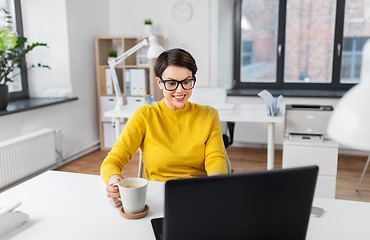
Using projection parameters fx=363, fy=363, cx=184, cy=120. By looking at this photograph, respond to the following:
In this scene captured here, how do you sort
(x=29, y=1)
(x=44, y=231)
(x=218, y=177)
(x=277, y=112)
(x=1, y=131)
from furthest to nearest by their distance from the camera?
1. (x=29, y=1)
2. (x=1, y=131)
3. (x=277, y=112)
4. (x=44, y=231)
5. (x=218, y=177)

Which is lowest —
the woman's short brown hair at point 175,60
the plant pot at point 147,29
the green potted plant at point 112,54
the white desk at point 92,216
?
the white desk at point 92,216

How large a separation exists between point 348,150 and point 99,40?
3.27 metres

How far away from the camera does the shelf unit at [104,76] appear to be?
4.39m

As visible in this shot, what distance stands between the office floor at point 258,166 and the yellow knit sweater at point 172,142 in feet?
6.51

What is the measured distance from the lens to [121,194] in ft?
3.92

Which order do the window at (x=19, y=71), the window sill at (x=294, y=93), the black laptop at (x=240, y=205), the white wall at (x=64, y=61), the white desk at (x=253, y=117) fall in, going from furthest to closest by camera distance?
the window sill at (x=294, y=93) → the white wall at (x=64, y=61) → the window at (x=19, y=71) → the white desk at (x=253, y=117) → the black laptop at (x=240, y=205)

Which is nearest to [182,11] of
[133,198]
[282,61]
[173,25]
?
[173,25]

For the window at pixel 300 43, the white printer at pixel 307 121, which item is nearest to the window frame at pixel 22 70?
the window at pixel 300 43

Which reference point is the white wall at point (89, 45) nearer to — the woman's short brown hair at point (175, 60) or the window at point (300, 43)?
the window at point (300, 43)

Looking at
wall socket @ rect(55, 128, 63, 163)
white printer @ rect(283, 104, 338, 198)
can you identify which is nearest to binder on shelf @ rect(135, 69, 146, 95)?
wall socket @ rect(55, 128, 63, 163)

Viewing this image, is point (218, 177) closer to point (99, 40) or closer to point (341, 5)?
point (99, 40)

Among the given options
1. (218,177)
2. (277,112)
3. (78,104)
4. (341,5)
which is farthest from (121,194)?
(341,5)

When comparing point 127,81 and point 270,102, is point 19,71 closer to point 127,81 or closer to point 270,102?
point 127,81

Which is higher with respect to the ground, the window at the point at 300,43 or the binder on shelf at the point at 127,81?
the window at the point at 300,43
